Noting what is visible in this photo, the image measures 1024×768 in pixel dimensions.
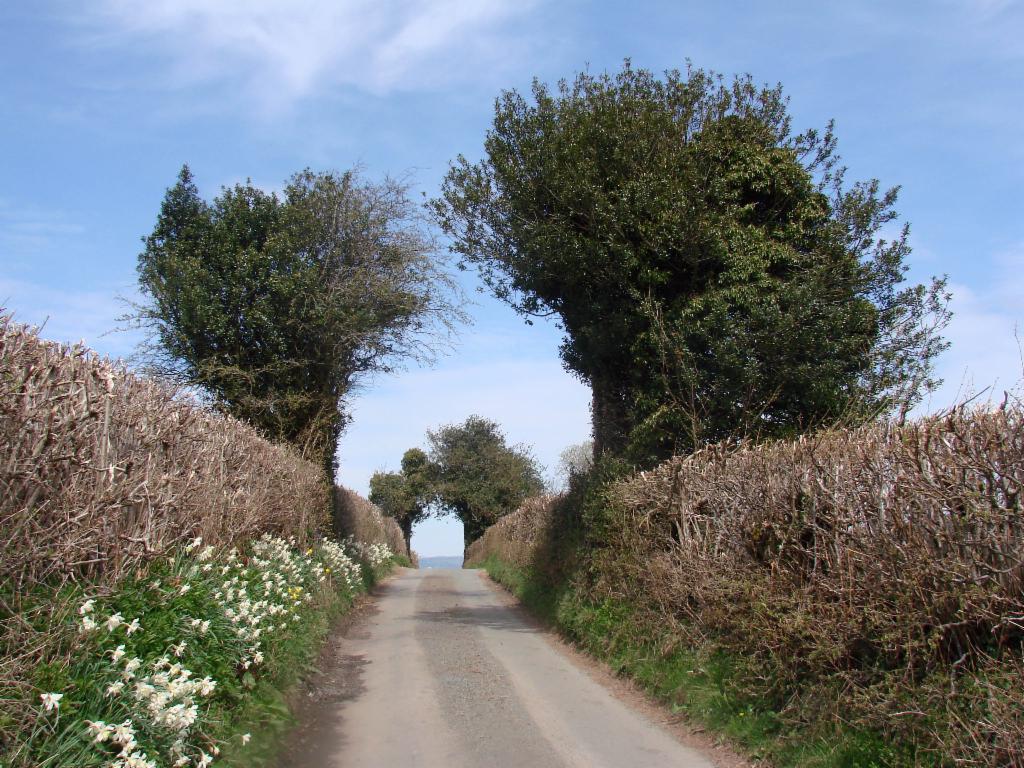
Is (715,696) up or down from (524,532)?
down

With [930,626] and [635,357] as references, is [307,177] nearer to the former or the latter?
[635,357]

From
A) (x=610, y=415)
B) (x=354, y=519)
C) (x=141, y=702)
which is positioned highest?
(x=610, y=415)

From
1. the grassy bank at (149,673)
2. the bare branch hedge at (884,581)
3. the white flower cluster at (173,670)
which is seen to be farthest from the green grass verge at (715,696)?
the white flower cluster at (173,670)

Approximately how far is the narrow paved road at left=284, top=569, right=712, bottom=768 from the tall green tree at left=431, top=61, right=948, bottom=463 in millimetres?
4523

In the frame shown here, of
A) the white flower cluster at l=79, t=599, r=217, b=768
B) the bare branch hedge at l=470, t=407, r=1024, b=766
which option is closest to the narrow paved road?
the bare branch hedge at l=470, t=407, r=1024, b=766

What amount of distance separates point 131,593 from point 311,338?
52.0 feet

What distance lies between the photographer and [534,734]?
301 inches

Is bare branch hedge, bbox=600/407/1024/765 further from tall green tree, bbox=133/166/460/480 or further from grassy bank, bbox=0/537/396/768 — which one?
tall green tree, bbox=133/166/460/480

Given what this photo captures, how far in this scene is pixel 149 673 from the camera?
505cm

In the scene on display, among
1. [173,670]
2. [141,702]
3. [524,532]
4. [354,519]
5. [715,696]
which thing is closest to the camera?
[141,702]

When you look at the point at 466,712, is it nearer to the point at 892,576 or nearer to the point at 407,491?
the point at 892,576

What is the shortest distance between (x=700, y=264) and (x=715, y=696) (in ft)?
27.4

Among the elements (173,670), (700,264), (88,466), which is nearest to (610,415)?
(700,264)

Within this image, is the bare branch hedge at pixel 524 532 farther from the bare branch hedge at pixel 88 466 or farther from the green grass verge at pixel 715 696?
the bare branch hedge at pixel 88 466
